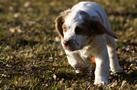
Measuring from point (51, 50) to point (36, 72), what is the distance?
1.46m

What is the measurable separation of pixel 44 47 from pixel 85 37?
2.06 meters

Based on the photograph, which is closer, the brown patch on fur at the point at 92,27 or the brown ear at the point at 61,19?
the brown patch on fur at the point at 92,27

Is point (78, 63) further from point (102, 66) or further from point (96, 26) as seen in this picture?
point (96, 26)

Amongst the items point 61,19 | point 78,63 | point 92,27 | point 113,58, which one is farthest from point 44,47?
point 92,27

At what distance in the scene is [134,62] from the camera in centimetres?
509

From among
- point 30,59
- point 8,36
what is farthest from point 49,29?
point 30,59

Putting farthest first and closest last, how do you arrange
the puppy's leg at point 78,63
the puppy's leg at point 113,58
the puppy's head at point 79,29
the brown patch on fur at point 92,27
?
1. the puppy's leg at point 113,58
2. the puppy's leg at point 78,63
3. the brown patch on fur at point 92,27
4. the puppy's head at point 79,29

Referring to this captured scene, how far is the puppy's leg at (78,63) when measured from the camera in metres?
4.15

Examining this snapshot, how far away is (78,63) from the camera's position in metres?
4.23

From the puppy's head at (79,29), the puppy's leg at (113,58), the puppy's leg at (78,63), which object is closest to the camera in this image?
the puppy's head at (79,29)

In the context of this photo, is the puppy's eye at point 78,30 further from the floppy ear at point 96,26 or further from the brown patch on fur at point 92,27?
the floppy ear at point 96,26

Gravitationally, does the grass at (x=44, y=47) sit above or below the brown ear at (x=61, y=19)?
below

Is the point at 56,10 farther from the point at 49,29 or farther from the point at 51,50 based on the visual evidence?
the point at 51,50

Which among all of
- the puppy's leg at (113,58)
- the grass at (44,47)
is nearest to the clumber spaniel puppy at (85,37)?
the grass at (44,47)
